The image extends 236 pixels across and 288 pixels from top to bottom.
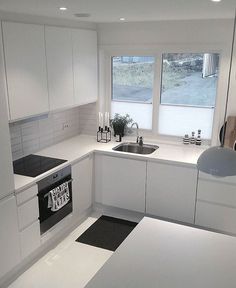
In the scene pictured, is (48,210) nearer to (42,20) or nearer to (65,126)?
(65,126)

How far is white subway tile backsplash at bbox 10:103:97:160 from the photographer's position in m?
3.56

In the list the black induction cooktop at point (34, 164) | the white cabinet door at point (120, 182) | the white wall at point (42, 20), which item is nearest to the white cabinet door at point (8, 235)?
the black induction cooktop at point (34, 164)

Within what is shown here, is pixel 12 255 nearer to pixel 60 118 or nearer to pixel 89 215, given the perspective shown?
pixel 89 215

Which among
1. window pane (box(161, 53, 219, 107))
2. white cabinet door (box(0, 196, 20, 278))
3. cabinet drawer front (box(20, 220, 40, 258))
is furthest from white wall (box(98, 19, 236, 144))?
white cabinet door (box(0, 196, 20, 278))

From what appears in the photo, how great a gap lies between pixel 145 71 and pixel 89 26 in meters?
0.94

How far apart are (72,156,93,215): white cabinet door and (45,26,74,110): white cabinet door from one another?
74 cm

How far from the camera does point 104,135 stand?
14.9ft

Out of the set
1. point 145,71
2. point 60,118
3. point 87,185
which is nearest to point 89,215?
point 87,185

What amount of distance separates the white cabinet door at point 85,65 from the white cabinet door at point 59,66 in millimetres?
118

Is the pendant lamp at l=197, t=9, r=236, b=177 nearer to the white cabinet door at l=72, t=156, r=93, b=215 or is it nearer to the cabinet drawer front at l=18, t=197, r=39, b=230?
the cabinet drawer front at l=18, t=197, r=39, b=230

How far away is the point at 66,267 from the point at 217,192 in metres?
1.81

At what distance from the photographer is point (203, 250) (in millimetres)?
2018

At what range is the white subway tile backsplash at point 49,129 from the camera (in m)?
3.56

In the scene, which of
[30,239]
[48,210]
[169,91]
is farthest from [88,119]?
[30,239]
